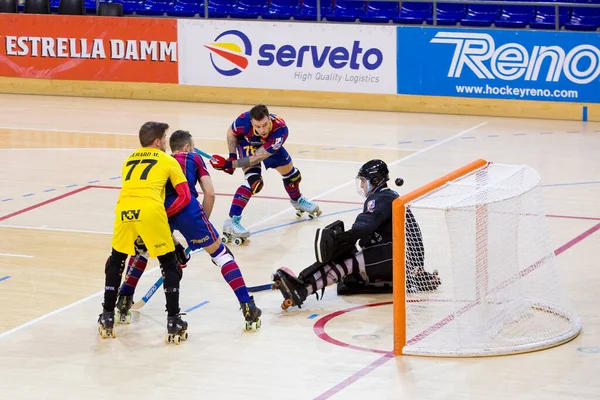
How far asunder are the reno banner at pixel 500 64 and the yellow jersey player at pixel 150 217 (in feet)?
44.0

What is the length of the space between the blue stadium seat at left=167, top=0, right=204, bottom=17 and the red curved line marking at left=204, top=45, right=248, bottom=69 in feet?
5.91

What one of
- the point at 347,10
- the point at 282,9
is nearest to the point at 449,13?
the point at 347,10

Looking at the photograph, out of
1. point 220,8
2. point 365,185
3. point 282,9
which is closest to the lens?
point 365,185

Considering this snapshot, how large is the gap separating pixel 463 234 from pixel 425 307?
1.00m

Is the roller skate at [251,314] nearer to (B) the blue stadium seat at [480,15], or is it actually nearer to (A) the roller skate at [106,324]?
(A) the roller skate at [106,324]

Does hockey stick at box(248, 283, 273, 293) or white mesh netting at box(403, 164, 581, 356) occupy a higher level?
white mesh netting at box(403, 164, 581, 356)

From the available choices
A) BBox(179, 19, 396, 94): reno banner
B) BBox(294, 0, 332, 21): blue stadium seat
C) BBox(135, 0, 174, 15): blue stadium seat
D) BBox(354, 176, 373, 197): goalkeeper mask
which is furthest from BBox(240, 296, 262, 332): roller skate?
BBox(135, 0, 174, 15): blue stadium seat

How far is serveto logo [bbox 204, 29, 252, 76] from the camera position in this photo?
23.9 metres

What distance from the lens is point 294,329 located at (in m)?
10.0

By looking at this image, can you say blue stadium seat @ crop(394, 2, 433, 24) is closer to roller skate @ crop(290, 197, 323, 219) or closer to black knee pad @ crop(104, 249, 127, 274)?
roller skate @ crop(290, 197, 323, 219)

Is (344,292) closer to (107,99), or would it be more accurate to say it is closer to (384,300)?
(384,300)

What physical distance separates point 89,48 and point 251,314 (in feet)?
54.0

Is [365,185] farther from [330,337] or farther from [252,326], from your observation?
[252,326]

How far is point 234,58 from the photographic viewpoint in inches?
949
